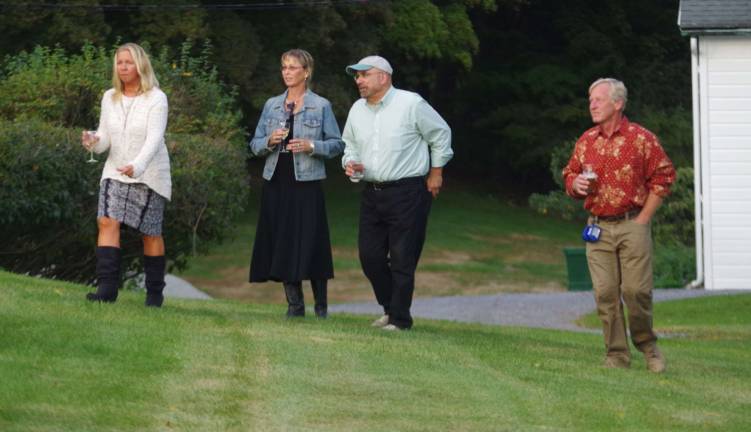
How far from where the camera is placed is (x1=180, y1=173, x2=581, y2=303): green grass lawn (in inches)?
1419

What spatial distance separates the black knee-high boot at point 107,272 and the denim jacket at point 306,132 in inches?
51.3

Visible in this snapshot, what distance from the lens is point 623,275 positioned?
36.4 feet

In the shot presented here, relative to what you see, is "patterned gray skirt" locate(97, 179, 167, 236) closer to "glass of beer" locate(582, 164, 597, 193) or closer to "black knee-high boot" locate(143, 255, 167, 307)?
"black knee-high boot" locate(143, 255, 167, 307)

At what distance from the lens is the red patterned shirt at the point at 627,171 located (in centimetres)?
1095

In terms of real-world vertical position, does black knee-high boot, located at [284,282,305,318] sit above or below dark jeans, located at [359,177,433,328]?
below

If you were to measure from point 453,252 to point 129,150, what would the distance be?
29946 millimetres

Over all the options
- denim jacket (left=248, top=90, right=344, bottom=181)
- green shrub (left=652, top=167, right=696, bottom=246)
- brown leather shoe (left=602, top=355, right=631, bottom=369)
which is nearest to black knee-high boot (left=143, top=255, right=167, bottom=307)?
denim jacket (left=248, top=90, right=344, bottom=181)

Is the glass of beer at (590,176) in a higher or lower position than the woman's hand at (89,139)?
lower

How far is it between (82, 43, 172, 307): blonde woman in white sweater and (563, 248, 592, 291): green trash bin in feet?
58.7

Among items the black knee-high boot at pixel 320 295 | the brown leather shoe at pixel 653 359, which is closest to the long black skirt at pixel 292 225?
the black knee-high boot at pixel 320 295

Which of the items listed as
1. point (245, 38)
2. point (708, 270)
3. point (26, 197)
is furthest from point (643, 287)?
point (245, 38)

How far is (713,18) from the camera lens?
23.9 meters

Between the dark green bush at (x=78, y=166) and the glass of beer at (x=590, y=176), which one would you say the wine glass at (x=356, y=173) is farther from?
the dark green bush at (x=78, y=166)

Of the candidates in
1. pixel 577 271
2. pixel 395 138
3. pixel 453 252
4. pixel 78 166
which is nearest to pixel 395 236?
pixel 395 138
